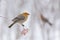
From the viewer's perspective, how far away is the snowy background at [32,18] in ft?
3.77

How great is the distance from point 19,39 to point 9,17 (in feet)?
0.62

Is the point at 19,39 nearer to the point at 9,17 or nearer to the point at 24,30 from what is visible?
the point at 24,30

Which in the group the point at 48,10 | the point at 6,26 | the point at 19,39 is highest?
the point at 48,10

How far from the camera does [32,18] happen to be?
1208 millimetres

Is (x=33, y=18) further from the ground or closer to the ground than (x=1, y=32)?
further from the ground

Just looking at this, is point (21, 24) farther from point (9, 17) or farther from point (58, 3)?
point (58, 3)

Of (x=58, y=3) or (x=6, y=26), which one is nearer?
(x=6, y=26)

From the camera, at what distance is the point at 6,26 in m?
1.14

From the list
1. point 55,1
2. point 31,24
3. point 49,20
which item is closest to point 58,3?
point 55,1

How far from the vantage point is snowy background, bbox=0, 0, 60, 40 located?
1150mm

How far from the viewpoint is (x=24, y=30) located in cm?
118

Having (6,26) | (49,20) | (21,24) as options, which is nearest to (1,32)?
(6,26)

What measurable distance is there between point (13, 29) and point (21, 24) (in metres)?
0.08

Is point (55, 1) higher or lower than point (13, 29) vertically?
higher
